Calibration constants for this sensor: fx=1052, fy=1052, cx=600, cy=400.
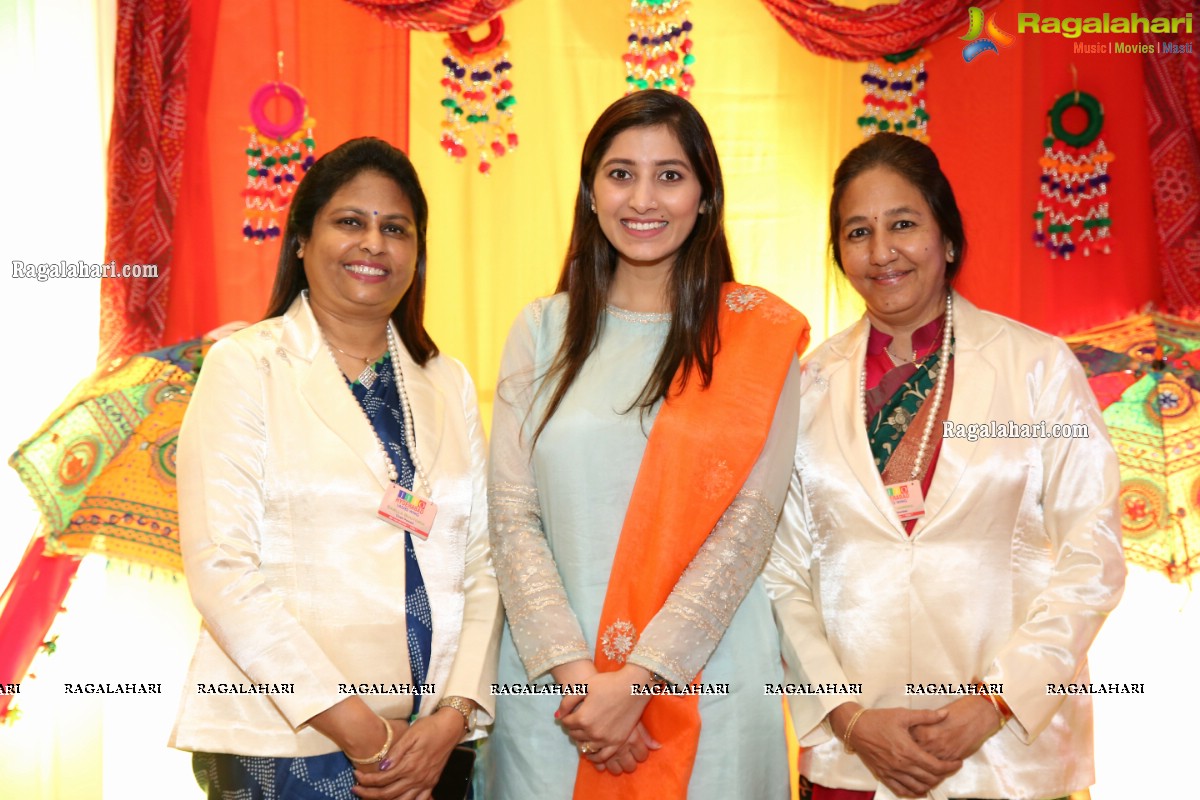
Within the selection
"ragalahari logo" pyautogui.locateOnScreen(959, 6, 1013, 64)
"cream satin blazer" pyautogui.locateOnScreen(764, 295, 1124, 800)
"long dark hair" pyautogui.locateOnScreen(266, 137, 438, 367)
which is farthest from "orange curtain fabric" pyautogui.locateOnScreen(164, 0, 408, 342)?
"cream satin blazer" pyautogui.locateOnScreen(764, 295, 1124, 800)

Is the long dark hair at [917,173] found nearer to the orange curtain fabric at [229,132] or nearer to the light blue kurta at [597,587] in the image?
the light blue kurta at [597,587]

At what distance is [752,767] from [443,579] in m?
0.71

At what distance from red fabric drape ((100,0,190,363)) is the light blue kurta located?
5.61 feet

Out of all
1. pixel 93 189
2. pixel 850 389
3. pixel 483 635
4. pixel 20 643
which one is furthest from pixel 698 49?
pixel 20 643

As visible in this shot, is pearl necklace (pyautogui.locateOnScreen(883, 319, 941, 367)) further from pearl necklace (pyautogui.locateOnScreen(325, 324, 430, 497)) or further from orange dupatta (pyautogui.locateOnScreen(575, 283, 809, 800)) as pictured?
pearl necklace (pyautogui.locateOnScreen(325, 324, 430, 497))

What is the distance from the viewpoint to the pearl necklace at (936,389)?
215 cm

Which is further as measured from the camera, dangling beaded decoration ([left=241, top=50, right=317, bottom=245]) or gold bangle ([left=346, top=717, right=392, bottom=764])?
dangling beaded decoration ([left=241, top=50, right=317, bottom=245])

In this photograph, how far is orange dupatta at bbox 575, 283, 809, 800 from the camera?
2.00 meters

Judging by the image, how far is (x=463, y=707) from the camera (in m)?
2.02

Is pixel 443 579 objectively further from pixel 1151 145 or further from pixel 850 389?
pixel 1151 145

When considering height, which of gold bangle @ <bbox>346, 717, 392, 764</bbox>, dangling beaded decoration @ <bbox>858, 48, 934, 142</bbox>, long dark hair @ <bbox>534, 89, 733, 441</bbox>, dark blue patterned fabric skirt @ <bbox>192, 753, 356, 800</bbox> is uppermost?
dangling beaded decoration @ <bbox>858, 48, 934, 142</bbox>

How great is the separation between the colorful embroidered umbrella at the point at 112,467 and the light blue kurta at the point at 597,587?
155cm

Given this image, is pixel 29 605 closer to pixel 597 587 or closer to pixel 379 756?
pixel 379 756

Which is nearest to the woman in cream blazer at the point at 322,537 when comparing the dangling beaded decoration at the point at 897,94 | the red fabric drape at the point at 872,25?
the red fabric drape at the point at 872,25
